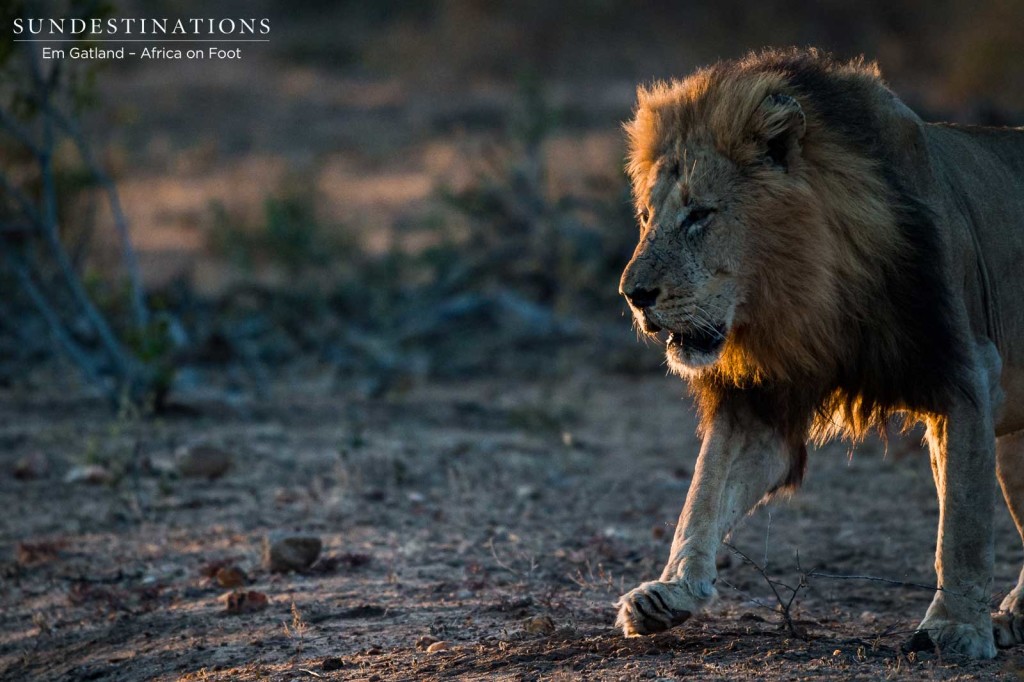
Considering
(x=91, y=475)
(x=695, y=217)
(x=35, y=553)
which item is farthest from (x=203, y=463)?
(x=695, y=217)

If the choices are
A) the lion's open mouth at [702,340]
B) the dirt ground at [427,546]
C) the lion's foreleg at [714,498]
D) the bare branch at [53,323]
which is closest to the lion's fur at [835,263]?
the lion's open mouth at [702,340]

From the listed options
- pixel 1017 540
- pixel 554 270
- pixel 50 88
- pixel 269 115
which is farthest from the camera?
pixel 269 115

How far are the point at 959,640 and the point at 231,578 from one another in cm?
241

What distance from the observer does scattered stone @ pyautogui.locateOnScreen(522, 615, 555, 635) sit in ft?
11.9

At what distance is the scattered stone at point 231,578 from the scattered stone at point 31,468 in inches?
81.3

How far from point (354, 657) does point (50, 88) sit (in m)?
4.54

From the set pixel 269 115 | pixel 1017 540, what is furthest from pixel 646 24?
pixel 1017 540

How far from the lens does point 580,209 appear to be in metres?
10.5

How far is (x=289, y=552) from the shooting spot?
4508mm

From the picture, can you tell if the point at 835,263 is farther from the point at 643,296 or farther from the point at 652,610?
the point at 652,610

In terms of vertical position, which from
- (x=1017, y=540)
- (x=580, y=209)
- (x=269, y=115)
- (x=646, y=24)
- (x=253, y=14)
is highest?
(x=253, y=14)

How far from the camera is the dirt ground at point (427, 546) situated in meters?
3.43

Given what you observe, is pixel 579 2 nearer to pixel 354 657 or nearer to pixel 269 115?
pixel 269 115

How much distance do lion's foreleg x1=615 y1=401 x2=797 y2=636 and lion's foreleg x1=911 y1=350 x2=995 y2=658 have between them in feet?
1.73
